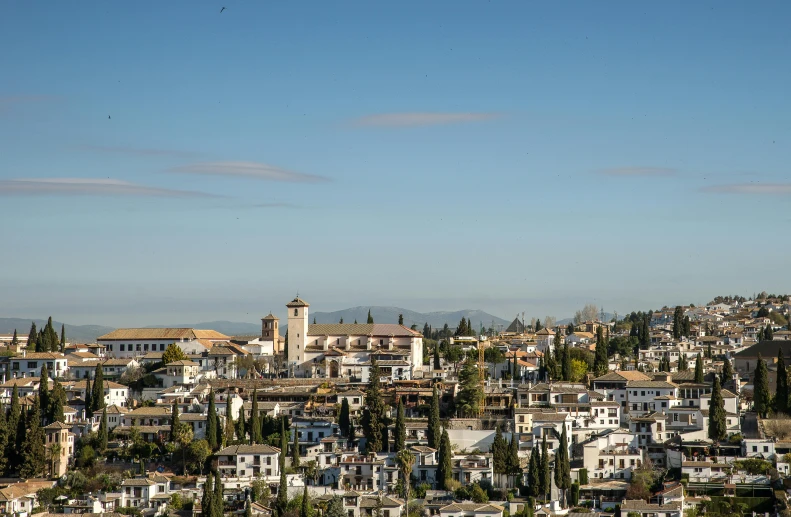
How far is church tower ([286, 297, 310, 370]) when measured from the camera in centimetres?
7756

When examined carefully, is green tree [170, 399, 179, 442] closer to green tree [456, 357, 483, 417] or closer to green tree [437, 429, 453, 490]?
green tree [437, 429, 453, 490]

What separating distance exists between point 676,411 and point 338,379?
2146 centimetres

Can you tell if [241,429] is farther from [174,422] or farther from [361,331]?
[361,331]

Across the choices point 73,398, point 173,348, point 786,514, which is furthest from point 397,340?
point 786,514

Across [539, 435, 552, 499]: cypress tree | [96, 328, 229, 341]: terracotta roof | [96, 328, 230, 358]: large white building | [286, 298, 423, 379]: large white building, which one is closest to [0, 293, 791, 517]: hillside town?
[539, 435, 552, 499]: cypress tree

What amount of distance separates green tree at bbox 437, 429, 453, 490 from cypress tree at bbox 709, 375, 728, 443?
1339 centimetres

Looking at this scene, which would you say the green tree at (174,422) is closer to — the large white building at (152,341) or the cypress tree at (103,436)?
the cypress tree at (103,436)

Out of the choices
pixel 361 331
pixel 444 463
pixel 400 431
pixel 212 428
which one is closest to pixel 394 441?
pixel 400 431

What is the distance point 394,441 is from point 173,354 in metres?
21.5

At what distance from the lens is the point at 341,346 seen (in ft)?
256

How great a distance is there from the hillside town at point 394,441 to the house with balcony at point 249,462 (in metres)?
0.07

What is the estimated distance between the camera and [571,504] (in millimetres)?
54312

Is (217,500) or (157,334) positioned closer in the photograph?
(217,500)

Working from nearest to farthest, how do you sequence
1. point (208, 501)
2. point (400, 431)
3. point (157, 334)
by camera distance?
point (208, 501), point (400, 431), point (157, 334)
